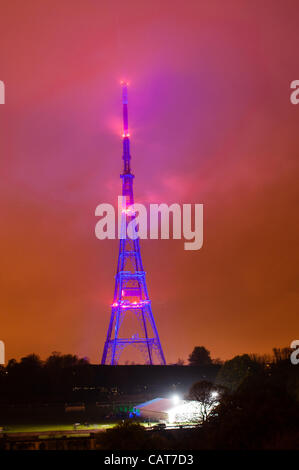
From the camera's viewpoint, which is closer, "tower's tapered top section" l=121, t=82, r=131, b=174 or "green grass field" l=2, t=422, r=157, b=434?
"green grass field" l=2, t=422, r=157, b=434

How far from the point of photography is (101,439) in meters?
25.6

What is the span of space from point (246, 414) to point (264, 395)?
280 centimetres

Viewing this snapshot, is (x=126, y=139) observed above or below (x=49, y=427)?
above

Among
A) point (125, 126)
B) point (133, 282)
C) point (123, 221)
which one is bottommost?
point (133, 282)

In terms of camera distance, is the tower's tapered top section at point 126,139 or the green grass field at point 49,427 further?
the tower's tapered top section at point 126,139

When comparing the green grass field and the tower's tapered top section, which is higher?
the tower's tapered top section

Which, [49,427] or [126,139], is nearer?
[49,427]

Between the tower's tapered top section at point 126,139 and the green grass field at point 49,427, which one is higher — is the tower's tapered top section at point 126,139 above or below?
above
